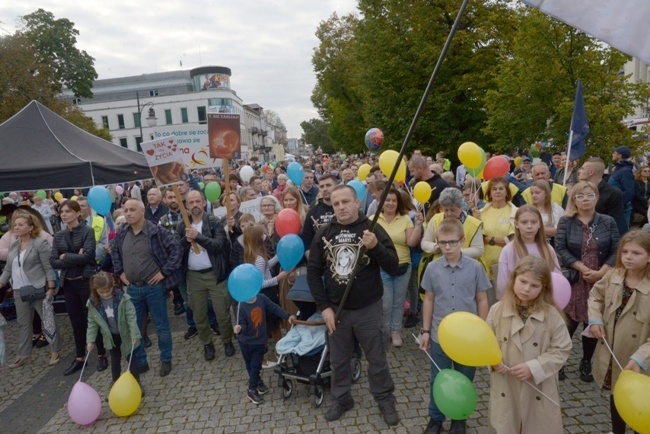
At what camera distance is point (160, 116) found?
67.6 meters

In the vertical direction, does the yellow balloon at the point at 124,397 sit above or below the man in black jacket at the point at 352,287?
below

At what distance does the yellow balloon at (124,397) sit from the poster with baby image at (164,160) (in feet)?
6.60

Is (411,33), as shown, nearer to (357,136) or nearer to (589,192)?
(357,136)

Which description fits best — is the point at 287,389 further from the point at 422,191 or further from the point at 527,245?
the point at 422,191

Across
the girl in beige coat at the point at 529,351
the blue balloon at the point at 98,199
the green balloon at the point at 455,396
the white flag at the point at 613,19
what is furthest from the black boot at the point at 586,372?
the blue balloon at the point at 98,199

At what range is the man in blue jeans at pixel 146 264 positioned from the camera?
4.73 metres

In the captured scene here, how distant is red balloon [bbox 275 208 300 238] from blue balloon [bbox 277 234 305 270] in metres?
0.30

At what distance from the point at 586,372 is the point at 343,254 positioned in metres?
2.65

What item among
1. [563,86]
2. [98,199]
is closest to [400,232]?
[98,199]

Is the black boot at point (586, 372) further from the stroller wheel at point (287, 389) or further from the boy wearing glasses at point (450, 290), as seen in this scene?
the stroller wheel at point (287, 389)

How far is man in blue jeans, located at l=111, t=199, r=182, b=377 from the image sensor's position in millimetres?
4734

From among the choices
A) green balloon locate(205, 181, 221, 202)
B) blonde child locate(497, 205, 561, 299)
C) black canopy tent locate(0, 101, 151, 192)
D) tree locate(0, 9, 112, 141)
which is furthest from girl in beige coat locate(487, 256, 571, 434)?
tree locate(0, 9, 112, 141)

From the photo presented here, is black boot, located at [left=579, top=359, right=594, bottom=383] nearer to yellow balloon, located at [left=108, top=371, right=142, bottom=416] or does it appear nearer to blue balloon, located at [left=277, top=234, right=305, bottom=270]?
blue balloon, located at [left=277, top=234, right=305, bottom=270]

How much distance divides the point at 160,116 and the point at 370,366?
233 feet
